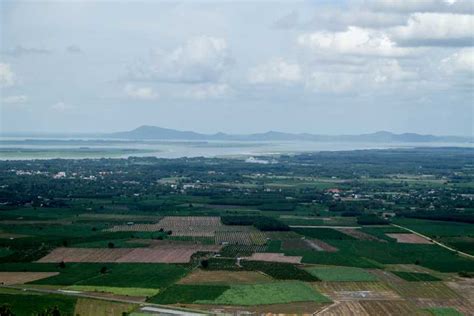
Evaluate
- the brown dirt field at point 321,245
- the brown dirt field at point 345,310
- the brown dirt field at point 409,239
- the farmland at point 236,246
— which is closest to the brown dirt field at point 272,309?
the farmland at point 236,246

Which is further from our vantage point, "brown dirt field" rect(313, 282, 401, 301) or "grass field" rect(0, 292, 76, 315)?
"brown dirt field" rect(313, 282, 401, 301)

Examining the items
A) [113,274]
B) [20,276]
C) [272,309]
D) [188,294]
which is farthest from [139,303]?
[20,276]

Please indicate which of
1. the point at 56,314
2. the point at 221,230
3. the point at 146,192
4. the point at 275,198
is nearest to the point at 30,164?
the point at 146,192

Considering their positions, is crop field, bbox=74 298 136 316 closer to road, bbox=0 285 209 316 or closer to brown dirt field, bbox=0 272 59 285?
road, bbox=0 285 209 316

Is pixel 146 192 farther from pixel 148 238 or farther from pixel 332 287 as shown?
pixel 332 287

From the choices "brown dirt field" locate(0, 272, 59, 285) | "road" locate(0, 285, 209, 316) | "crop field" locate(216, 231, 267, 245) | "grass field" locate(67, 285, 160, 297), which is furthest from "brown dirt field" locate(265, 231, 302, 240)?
"road" locate(0, 285, 209, 316)
